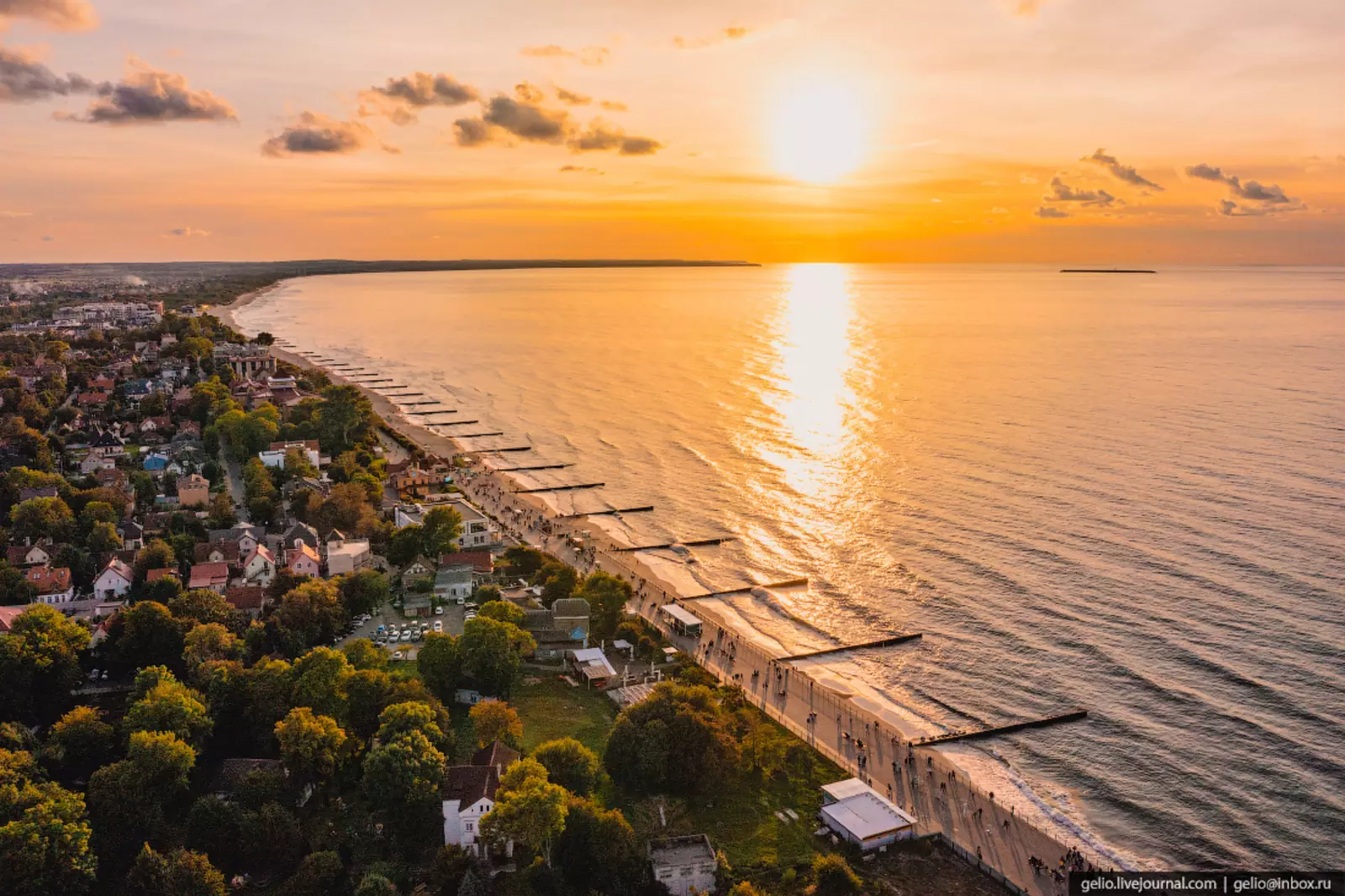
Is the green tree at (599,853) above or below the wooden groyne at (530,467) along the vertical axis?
below

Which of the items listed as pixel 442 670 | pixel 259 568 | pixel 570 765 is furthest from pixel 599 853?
pixel 259 568

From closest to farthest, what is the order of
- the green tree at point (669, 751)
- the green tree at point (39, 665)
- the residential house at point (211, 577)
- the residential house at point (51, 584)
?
the green tree at point (669, 751)
the green tree at point (39, 665)
the residential house at point (51, 584)
the residential house at point (211, 577)

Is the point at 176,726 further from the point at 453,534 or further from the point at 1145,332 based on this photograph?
the point at 1145,332

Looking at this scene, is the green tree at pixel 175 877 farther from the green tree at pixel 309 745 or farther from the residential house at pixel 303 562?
the residential house at pixel 303 562

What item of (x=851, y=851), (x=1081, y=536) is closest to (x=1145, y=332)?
(x=1081, y=536)

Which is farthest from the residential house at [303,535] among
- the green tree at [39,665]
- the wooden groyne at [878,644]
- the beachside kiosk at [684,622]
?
the wooden groyne at [878,644]

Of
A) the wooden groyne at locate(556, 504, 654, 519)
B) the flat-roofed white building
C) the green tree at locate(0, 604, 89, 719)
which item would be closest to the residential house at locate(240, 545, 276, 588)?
the green tree at locate(0, 604, 89, 719)
